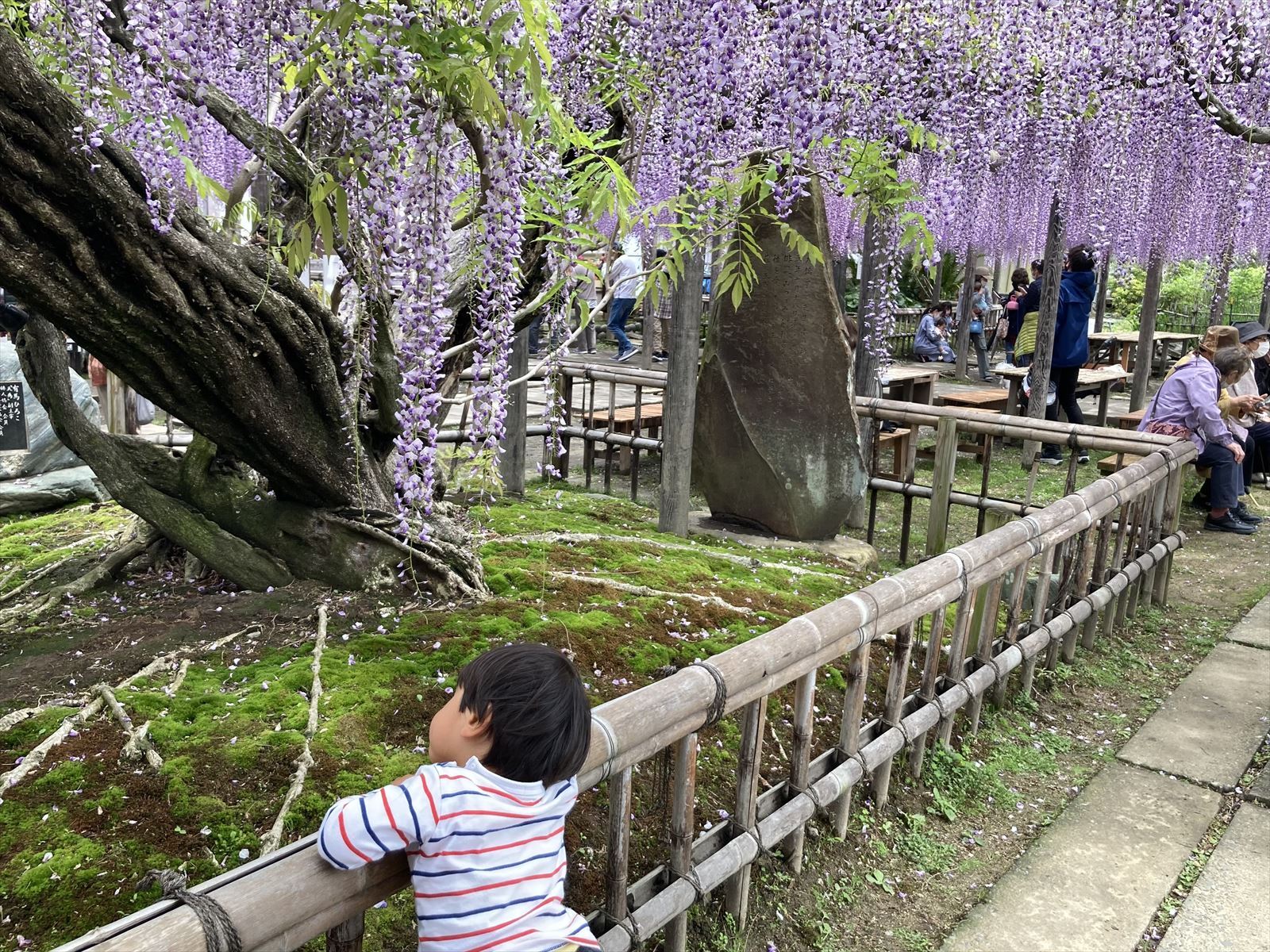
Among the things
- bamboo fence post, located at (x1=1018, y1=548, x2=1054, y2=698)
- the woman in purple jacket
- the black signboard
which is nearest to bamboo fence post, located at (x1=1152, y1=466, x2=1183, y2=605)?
the woman in purple jacket

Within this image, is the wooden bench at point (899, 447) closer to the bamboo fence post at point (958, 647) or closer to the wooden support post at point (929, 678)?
the bamboo fence post at point (958, 647)

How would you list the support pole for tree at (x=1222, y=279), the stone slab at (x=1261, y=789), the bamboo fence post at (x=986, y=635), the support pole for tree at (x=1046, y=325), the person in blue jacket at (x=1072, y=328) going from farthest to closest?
1. the support pole for tree at (x=1222, y=279)
2. the person in blue jacket at (x=1072, y=328)
3. the support pole for tree at (x=1046, y=325)
4. the bamboo fence post at (x=986, y=635)
5. the stone slab at (x=1261, y=789)

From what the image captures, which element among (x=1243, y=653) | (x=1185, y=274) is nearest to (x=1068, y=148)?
(x=1243, y=653)

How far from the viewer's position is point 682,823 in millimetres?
2086

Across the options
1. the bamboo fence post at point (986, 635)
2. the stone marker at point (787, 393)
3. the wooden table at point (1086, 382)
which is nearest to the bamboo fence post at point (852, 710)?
the bamboo fence post at point (986, 635)

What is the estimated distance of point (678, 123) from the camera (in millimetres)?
3135

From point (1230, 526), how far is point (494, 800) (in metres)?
6.30

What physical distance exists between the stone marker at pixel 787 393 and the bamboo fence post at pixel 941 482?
1.78ft

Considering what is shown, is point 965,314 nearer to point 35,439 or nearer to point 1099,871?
point 35,439

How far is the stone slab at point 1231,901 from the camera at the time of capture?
2408 millimetres

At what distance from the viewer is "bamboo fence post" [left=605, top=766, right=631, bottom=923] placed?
1.93 meters

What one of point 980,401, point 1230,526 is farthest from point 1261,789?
point 980,401

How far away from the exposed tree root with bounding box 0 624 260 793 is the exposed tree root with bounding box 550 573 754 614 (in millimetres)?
1101

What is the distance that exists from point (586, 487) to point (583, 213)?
11.0 feet
